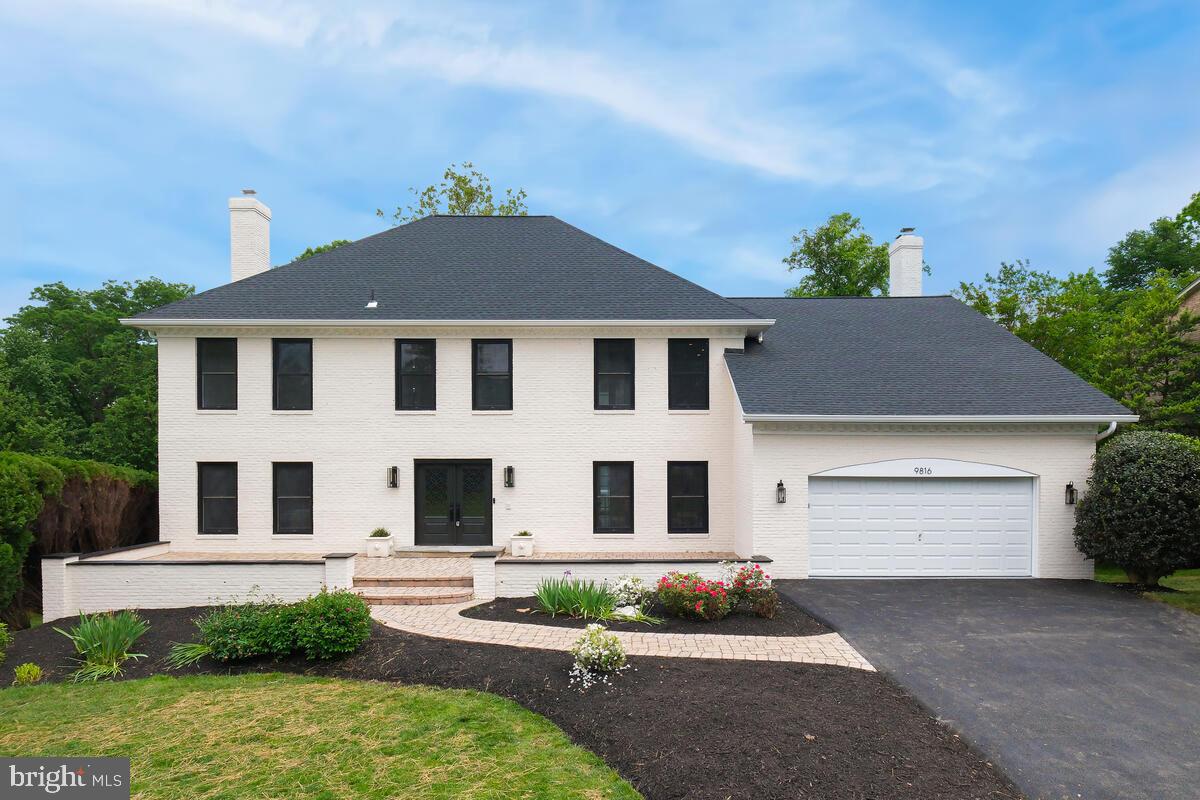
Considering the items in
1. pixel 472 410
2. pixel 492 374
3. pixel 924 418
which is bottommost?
pixel 924 418

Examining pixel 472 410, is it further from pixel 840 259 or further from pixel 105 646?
pixel 840 259

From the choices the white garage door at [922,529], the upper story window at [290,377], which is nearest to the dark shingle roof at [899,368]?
the white garage door at [922,529]

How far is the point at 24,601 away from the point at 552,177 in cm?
2222

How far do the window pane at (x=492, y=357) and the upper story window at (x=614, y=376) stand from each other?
2185mm

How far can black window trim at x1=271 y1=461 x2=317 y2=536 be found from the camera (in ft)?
45.2

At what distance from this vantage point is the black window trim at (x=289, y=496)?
1378 centimetres

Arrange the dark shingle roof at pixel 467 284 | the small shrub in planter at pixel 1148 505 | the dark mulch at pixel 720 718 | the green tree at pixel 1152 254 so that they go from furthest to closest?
1. the green tree at pixel 1152 254
2. the dark shingle roof at pixel 467 284
3. the small shrub in planter at pixel 1148 505
4. the dark mulch at pixel 720 718

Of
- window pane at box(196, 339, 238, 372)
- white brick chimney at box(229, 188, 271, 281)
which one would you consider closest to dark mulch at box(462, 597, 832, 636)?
window pane at box(196, 339, 238, 372)

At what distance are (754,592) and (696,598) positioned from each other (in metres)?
1.05

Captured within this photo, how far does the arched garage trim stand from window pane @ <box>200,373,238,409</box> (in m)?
13.2

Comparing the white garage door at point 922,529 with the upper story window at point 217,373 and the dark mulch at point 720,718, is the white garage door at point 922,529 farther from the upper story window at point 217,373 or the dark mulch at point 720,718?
the upper story window at point 217,373

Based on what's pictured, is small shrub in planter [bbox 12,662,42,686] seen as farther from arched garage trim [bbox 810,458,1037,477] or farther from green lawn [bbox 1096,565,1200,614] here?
green lawn [bbox 1096,565,1200,614]

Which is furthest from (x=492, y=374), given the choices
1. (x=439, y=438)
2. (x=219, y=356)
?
(x=219, y=356)

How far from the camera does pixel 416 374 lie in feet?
46.3
